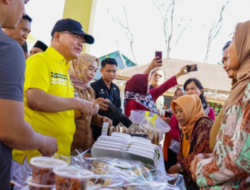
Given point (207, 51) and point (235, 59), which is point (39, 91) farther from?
point (207, 51)

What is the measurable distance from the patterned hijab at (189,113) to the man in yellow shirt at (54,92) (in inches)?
48.7

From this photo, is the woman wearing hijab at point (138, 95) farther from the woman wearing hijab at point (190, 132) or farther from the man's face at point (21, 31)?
the man's face at point (21, 31)

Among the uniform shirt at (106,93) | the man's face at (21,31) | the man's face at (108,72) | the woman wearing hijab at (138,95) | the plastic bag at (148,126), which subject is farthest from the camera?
the woman wearing hijab at (138,95)

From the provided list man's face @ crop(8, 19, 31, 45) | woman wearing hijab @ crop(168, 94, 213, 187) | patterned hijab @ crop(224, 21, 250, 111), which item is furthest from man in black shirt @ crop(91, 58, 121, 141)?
patterned hijab @ crop(224, 21, 250, 111)

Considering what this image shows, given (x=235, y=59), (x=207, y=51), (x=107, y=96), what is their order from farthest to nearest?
(x=207, y=51) < (x=107, y=96) < (x=235, y=59)

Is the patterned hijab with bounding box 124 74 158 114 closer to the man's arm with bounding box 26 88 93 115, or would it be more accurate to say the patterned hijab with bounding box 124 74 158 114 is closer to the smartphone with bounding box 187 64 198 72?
the smartphone with bounding box 187 64 198 72

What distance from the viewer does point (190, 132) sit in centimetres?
264

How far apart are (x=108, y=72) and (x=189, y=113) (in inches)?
45.3

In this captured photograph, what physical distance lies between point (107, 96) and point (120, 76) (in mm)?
4796

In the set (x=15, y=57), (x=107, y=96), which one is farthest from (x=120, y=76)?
(x=15, y=57)

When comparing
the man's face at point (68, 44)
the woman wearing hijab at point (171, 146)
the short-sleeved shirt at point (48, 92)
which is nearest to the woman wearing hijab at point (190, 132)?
the woman wearing hijab at point (171, 146)

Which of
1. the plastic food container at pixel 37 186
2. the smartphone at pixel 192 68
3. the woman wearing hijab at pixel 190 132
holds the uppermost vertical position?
the smartphone at pixel 192 68

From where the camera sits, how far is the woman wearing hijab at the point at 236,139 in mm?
1061

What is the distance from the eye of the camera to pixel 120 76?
7.82 metres
